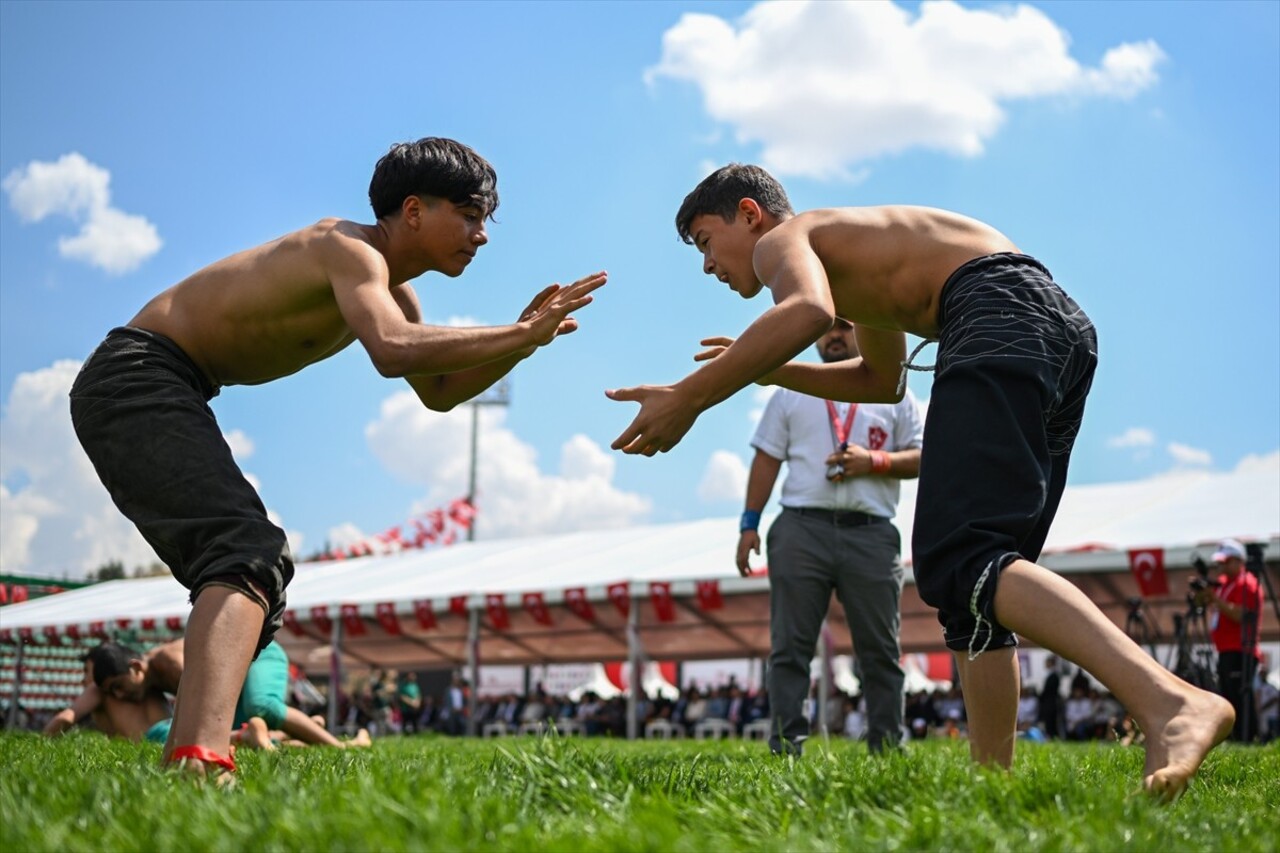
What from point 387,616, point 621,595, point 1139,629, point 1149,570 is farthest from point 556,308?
point 387,616

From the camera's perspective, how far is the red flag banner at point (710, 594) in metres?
16.2

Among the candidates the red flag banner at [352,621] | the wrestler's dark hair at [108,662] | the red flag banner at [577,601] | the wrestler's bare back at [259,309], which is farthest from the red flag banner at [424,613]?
the wrestler's bare back at [259,309]

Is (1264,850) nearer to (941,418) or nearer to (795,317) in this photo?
(941,418)

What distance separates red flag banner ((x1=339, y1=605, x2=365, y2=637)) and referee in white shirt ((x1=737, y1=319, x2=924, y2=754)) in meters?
15.6

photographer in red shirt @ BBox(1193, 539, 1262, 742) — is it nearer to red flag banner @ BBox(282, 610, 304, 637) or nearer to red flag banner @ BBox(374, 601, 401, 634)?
red flag banner @ BBox(374, 601, 401, 634)

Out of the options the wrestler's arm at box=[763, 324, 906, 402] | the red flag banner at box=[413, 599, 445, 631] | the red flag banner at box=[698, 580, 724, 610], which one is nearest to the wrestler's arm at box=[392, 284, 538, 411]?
the wrestler's arm at box=[763, 324, 906, 402]

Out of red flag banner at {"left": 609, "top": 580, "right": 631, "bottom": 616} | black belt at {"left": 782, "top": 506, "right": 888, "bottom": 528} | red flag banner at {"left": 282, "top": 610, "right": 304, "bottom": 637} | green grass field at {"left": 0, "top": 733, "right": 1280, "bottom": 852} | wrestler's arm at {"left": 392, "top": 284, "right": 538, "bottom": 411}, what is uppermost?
wrestler's arm at {"left": 392, "top": 284, "right": 538, "bottom": 411}

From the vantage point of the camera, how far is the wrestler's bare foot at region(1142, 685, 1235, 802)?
2.60 meters

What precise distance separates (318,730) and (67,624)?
1948 centimetres

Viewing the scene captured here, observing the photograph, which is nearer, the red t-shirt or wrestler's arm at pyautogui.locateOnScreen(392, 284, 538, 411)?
wrestler's arm at pyautogui.locateOnScreen(392, 284, 538, 411)

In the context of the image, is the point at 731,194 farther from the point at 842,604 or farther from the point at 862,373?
the point at 842,604

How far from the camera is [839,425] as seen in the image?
253 inches

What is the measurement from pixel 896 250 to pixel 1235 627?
8785mm

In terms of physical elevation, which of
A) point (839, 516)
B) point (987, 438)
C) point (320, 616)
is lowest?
point (320, 616)
